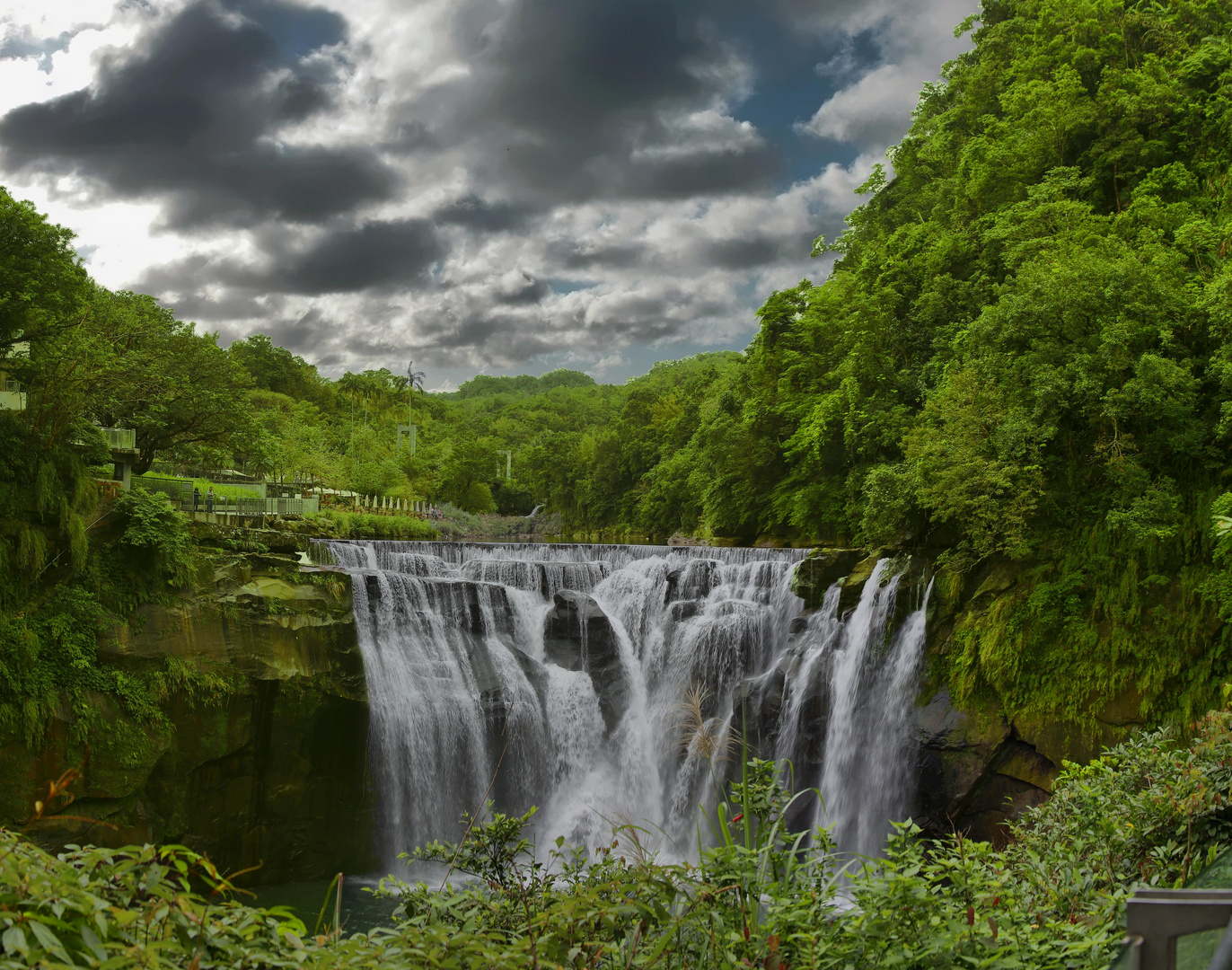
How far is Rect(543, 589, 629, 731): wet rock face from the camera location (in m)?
15.7

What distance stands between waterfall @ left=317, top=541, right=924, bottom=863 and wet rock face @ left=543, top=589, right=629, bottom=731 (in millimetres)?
28

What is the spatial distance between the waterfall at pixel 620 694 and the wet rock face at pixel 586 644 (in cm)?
3

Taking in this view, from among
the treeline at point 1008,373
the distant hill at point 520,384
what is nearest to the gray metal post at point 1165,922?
the treeline at point 1008,373

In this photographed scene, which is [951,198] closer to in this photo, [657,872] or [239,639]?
[239,639]

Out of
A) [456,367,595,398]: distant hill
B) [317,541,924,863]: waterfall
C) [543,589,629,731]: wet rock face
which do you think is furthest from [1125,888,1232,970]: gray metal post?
[456,367,595,398]: distant hill

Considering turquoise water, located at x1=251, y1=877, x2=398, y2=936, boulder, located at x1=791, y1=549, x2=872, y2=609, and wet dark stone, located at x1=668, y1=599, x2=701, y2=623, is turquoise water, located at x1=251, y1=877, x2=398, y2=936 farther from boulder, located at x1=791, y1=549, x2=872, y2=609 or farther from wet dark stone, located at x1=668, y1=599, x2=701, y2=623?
boulder, located at x1=791, y1=549, x2=872, y2=609

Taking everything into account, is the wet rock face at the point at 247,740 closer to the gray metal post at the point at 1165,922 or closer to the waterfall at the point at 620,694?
the waterfall at the point at 620,694

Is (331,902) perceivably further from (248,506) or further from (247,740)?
(248,506)

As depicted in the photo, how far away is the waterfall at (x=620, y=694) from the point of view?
13539mm

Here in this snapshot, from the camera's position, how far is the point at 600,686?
51.3 feet

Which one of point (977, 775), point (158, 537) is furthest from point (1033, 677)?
point (158, 537)

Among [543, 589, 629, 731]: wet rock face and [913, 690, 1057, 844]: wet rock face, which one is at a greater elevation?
[543, 589, 629, 731]: wet rock face

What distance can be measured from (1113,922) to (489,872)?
273 centimetres

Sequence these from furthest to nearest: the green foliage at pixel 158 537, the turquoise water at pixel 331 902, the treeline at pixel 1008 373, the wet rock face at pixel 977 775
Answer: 1. the green foliage at pixel 158 537
2. the wet rock face at pixel 977 775
3. the treeline at pixel 1008 373
4. the turquoise water at pixel 331 902
